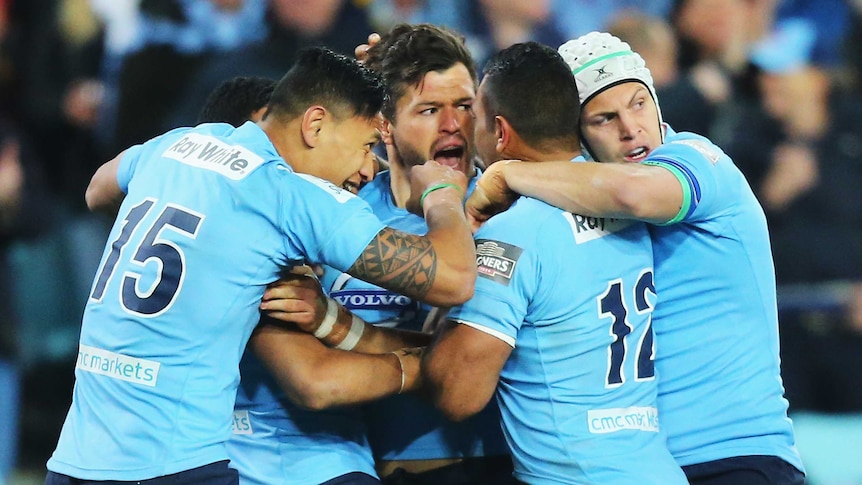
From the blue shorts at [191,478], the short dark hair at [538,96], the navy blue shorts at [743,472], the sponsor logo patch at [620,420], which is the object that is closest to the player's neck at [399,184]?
the short dark hair at [538,96]

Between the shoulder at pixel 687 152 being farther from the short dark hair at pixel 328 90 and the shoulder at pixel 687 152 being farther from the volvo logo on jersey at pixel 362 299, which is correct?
the volvo logo on jersey at pixel 362 299

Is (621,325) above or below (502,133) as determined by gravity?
below

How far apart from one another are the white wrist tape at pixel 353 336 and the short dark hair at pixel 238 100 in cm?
129

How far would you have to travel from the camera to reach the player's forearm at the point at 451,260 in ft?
12.0

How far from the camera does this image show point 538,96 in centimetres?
407

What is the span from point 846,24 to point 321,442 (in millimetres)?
7693

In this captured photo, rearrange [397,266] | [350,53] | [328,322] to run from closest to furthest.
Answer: [397,266] < [328,322] < [350,53]

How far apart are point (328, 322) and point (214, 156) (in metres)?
0.74

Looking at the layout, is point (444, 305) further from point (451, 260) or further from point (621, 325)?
point (621, 325)

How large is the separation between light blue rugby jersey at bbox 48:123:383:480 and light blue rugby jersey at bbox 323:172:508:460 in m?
0.74

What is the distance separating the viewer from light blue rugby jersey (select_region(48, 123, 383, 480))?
357 centimetres

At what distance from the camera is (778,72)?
987 centimetres

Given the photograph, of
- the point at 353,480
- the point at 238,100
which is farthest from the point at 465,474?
the point at 238,100

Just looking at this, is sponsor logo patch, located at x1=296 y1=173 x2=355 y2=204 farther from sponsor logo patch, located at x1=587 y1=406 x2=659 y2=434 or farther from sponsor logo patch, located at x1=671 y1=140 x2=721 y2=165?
sponsor logo patch, located at x1=671 y1=140 x2=721 y2=165
